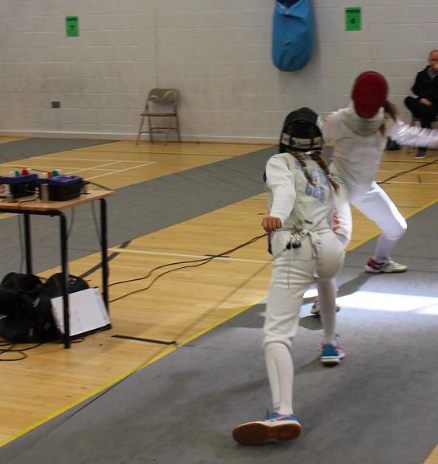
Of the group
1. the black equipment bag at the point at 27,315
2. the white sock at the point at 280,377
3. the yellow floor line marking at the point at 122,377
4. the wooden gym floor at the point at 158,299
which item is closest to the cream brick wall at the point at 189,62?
the wooden gym floor at the point at 158,299

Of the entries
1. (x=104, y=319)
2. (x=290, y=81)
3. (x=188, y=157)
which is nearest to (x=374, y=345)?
(x=104, y=319)

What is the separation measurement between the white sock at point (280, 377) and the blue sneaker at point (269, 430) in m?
0.04

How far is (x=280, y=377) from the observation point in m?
3.15

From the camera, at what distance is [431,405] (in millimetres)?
3455

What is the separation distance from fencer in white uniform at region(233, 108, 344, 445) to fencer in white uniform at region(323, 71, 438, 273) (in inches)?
34.7

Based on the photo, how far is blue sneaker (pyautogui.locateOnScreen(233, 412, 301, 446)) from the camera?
3.09 m

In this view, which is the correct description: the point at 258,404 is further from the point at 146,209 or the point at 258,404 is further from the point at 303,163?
the point at 146,209

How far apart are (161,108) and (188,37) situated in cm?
117

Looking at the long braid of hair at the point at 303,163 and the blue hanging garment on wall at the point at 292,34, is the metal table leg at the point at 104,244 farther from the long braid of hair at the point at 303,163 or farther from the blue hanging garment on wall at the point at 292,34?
the blue hanging garment on wall at the point at 292,34

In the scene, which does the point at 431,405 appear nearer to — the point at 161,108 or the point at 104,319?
the point at 104,319

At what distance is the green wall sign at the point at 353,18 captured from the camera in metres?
11.7

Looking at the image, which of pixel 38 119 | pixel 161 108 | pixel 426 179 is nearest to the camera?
pixel 426 179

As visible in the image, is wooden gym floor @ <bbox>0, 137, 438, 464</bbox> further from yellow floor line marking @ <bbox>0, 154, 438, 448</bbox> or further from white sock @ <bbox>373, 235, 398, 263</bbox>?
white sock @ <bbox>373, 235, 398, 263</bbox>

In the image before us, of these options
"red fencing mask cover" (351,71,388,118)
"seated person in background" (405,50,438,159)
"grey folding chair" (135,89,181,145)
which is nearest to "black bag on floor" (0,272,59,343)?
"red fencing mask cover" (351,71,388,118)
